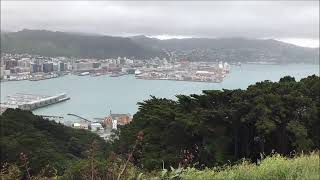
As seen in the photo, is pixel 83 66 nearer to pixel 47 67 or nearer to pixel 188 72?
pixel 47 67

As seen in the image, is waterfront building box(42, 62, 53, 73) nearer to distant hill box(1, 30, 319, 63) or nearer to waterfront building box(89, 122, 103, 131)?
distant hill box(1, 30, 319, 63)

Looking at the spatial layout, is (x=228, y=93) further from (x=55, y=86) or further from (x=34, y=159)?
(x=55, y=86)

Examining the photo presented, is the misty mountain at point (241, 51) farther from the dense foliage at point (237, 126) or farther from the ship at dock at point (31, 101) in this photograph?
the dense foliage at point (237, 126)

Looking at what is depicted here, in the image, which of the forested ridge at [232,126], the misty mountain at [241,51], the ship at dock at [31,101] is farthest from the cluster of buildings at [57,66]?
the forested ridge at [232,126]

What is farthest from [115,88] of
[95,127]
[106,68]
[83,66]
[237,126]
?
[237,126]

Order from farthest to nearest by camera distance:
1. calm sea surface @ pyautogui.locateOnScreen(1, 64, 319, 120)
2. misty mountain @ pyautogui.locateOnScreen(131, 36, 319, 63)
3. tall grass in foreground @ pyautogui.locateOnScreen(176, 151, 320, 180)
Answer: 1. misty mountain @ pyautogui.locateOnScreen(131, 36, 319, 63)
2. calm sea surface @ pyautogui.locateOnScreen(1, 64, 319, 120)
3. tall grass in foreground @ pyautogui.locateOnScreen(176, 151, 320, 180)

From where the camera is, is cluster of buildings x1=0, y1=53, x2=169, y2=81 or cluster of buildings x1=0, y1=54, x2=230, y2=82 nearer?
cluster of buildings x1=0, y1=54, x2=230, y2=82

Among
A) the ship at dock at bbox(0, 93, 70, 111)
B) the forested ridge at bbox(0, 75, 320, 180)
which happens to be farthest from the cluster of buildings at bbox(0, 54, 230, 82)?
the forested ridge at bbox(0, 75, 320, 180)
